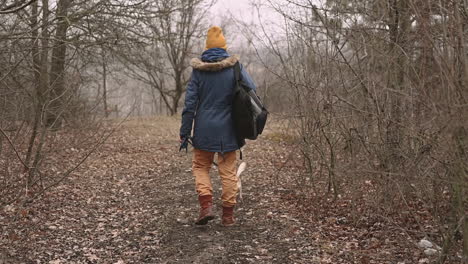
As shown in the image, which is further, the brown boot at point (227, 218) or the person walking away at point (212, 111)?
the brown boot at point (227, 218)

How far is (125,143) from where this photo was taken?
44.3ft

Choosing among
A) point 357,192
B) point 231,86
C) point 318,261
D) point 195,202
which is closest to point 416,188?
point 318,261

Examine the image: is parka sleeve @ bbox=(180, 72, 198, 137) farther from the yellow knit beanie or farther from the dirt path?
the dirt path

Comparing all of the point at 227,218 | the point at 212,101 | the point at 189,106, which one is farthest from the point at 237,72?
the point at 227,218

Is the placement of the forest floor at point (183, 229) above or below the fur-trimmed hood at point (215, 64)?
below

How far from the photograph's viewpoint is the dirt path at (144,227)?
14.7 ft

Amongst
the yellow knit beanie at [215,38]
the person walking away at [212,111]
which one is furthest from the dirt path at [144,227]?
the yellow knit beanie at [215,38]

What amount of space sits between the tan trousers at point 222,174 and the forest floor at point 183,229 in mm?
405

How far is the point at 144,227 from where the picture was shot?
216 inches

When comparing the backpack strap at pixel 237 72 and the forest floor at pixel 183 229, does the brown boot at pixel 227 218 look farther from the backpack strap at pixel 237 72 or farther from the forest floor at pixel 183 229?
the backpack strap at pixel 237 72

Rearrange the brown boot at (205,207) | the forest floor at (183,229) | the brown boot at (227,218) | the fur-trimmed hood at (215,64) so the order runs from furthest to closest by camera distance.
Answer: the brown boot at (227,218) → the brown boot at (205,207) → the fur-trimmed hood at (215,64) → the forest floor at (183,229)

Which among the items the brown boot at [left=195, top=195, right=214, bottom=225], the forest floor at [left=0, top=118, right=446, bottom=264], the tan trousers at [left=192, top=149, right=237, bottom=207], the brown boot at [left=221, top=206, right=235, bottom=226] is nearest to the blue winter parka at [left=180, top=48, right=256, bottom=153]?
the tan trousers at [left=192, top=149, right=237, bottom=207]

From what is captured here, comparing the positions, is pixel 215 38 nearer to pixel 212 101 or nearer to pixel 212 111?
pixel 212 101

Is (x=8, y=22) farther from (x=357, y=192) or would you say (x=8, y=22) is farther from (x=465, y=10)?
(x=465, y=10)
